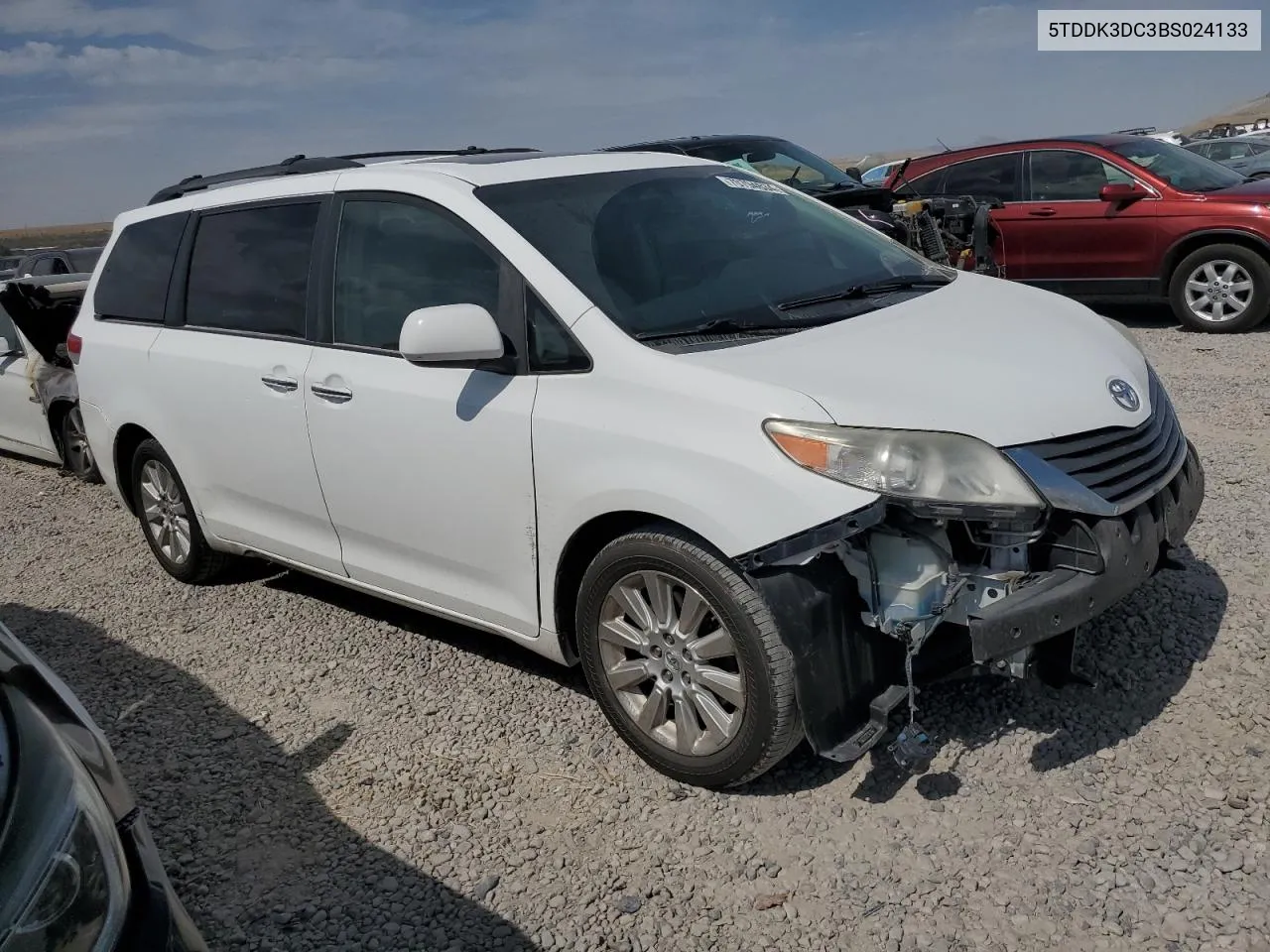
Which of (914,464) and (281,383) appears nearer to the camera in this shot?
(914,464)

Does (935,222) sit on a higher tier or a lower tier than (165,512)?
higher

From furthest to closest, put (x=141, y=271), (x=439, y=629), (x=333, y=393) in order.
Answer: (x=141, y=271), (x=439, y=629), (x=333, y=393)

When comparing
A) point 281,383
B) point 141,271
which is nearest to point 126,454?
point 141,271

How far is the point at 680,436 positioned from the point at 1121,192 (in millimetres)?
8003

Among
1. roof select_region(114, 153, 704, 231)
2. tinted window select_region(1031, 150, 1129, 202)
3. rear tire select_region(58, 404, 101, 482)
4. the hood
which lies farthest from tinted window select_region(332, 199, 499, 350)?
tinted window select_region(1031, 150, 1129, 202)

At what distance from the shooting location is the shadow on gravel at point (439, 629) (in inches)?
166

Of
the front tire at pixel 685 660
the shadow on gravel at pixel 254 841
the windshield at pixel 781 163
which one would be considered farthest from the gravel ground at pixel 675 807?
the windshield at pixel 781 163

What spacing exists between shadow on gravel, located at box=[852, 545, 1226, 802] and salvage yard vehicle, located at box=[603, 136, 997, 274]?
5301 millimetres

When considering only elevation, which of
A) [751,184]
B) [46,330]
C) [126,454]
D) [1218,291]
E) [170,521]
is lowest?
[1218,291]

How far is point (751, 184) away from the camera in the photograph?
4.37 m

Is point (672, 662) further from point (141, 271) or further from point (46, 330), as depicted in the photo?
point (46, 330)

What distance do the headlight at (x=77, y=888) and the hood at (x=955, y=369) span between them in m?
1.89

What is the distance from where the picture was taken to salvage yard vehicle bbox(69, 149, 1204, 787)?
2904mm

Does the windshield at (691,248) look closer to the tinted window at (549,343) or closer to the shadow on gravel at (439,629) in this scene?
the tinted window at (549,343)
